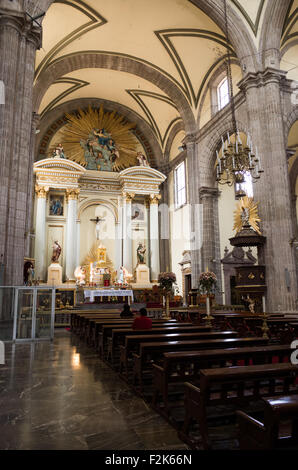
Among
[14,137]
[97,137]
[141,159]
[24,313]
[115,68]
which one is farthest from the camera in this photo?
[97,137]

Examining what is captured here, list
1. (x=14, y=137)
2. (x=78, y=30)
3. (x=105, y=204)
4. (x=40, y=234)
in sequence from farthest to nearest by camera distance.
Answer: (x=105, y=204)
(x=40, y=234)
(x=78, y=30)
(x=14, y=137)

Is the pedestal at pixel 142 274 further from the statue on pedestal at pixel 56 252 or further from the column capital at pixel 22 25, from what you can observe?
the column capital at pixel 22 25

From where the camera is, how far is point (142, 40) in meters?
15.7

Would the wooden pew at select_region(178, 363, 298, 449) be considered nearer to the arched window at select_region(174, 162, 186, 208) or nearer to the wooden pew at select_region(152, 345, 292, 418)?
the wooden pew at select_region(152, 345, 292, 418)

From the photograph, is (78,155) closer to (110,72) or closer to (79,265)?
(110,72)

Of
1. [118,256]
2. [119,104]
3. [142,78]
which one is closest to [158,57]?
[142,78]

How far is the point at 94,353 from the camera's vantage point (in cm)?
640

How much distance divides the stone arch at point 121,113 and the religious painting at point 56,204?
2940 mm

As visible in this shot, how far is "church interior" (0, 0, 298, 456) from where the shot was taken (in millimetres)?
2893

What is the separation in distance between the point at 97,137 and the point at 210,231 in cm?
969

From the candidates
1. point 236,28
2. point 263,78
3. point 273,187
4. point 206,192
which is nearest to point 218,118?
point 206,192

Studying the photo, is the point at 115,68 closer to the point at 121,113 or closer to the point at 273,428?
the point at 121,113
